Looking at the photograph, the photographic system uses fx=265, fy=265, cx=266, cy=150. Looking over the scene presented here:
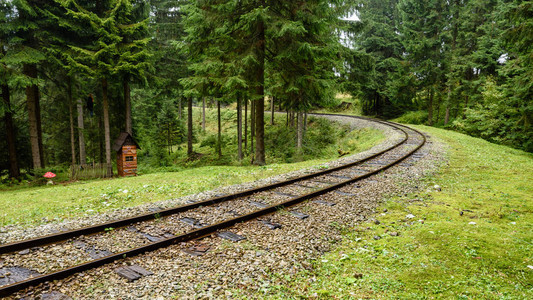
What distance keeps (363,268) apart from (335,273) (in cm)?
51

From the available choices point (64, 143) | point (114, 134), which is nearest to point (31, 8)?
point (114, 134)

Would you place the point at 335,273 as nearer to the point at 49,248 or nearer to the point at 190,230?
the point at 190,230

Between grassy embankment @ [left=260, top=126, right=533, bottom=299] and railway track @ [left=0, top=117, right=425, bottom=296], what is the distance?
1.65m

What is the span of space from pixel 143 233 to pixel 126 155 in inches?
572

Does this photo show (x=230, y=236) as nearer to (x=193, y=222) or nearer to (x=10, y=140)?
(x=193, y=222)

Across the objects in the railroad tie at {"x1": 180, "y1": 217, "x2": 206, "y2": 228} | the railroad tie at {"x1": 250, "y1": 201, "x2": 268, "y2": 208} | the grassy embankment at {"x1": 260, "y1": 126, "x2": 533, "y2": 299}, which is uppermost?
the railroad tie at {"x1": 250, "y1": 201, "x2": 268, "y2": 208}

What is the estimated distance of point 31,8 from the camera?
569 inches

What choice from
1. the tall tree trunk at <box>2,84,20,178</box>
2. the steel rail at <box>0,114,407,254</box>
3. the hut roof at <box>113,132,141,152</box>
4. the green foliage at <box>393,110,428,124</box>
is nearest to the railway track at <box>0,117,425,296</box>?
the steel rail at <box>0,114,407,254</box>

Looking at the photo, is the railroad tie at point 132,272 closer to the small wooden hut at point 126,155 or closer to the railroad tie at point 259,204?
the railroad tie at point 259,204

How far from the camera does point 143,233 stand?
550 cm

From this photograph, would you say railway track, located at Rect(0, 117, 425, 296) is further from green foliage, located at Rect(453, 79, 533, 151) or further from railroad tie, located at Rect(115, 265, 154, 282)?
green foliage, located at Rect(453, 79, 533, 151)

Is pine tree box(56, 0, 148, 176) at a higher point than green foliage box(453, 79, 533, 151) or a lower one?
higher

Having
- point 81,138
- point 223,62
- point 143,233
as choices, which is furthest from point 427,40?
point 81,138

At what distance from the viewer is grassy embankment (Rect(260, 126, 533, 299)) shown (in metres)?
3.84
